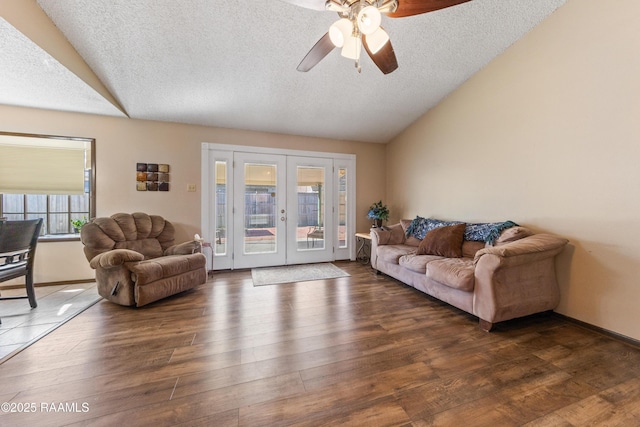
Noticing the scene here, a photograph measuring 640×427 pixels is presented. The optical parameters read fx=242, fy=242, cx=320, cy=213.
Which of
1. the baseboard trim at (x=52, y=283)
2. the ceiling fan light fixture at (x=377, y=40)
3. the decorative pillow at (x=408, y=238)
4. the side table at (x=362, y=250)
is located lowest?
the baseboard trim at (x=52, y=283)

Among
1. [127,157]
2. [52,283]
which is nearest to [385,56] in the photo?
[127,157]

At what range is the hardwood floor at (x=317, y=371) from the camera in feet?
4.18

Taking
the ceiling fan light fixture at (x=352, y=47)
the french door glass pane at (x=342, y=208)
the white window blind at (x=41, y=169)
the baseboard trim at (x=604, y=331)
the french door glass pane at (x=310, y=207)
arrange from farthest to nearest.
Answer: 1. the french door glass pane at (x=342, y=208)
2. the french door glass pane at (x=310, y=207)
3. the white window blind at (x=41, y=169)
4. the baseboard trim at (x=604, y=331)
5. the ceiling fan light fixture at (x=352, y=47)

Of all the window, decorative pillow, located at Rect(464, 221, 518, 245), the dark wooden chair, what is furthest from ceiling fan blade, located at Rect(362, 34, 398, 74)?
the window

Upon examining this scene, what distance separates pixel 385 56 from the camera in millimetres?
1907

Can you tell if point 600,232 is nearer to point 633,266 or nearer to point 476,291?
point 633,266

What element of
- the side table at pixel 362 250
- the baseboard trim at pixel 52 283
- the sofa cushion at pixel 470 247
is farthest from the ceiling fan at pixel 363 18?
the baseboard trim at pixel 52 283

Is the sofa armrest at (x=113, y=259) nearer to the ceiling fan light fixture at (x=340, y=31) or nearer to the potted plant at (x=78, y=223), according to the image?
the potted plant at (x=78, y=223)

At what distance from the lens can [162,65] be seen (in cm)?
258

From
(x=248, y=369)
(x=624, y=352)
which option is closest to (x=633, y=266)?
(x=624, y=352)

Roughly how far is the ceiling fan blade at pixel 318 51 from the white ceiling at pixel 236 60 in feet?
1.88

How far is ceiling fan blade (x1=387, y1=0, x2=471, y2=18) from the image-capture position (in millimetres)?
1461

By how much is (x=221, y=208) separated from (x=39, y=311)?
7.32 ft

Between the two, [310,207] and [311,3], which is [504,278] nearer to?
[311,3]
